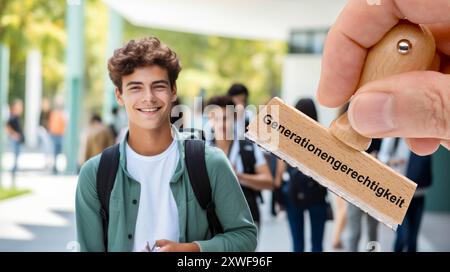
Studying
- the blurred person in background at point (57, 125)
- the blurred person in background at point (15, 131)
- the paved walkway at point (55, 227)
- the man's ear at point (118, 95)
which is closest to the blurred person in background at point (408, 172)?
the paved walkway at point (55, 227)

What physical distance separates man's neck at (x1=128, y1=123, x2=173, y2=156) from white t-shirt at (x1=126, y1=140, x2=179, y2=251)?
10mm

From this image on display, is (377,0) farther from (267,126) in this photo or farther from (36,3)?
(36,3)

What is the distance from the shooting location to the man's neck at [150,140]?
1256 mm

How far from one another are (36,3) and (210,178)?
2097 millimetres

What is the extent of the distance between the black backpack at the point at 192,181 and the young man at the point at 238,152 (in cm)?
13

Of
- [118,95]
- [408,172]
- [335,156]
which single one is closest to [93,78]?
[408,172]

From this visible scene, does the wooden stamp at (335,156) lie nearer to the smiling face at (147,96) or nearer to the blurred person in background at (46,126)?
the smiling face at (147,96)

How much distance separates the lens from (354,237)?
224cm

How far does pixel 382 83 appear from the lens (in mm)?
711

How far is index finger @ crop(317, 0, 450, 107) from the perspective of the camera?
0.69m

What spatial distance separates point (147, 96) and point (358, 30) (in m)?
0.62

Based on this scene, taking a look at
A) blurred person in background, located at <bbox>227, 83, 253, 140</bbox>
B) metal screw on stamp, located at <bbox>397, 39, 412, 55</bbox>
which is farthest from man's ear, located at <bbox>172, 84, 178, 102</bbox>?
metal screw on stamp, located at <bbox>397, 39, 412, 55</bbox>

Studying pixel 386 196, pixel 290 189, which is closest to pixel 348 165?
pixel 386 196

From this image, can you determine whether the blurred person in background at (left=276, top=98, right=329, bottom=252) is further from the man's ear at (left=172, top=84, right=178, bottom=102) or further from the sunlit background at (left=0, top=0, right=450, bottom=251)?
the man's ear at (left=172, top=84, right=178, bottom=102)
